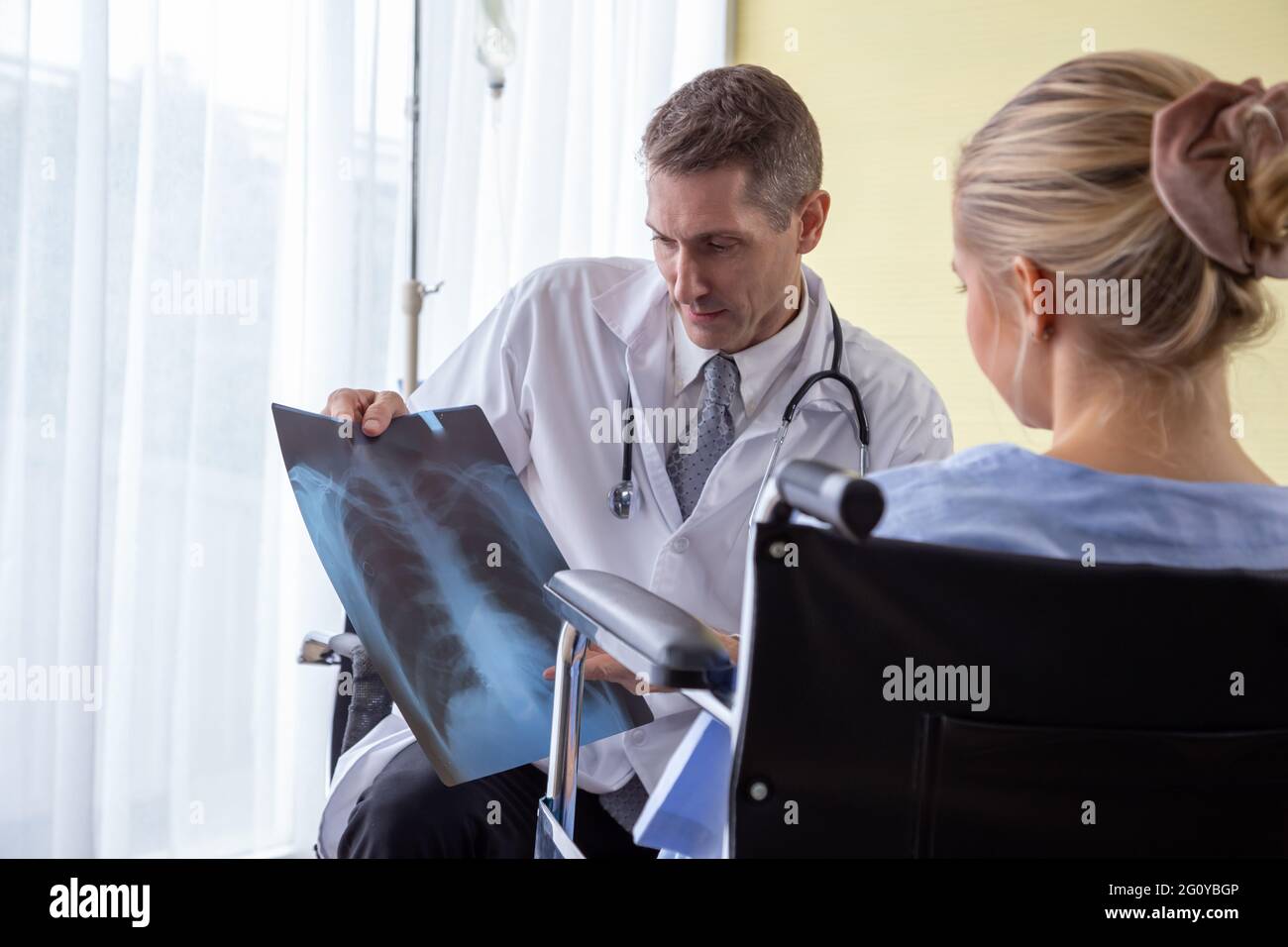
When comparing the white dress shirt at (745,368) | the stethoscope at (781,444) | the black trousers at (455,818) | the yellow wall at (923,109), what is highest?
the yellow wall at (923,109)

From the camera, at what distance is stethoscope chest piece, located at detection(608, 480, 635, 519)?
4.72ft

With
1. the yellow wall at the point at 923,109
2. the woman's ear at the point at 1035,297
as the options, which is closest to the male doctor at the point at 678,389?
the woman's ear at the point at 1035,297

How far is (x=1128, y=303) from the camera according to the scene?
793mm

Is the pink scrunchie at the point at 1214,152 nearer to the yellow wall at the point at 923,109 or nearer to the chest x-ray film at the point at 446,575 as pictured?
the chest x-ray film at the point at 446,575

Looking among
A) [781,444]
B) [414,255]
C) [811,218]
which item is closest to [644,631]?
[781,444]

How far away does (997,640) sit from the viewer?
27.9 inches

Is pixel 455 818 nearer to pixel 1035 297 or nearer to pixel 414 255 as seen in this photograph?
pixel 1035 297

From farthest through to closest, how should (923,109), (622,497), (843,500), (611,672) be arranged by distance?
(923,109) < (622,497) < (611,672) < (843,500)

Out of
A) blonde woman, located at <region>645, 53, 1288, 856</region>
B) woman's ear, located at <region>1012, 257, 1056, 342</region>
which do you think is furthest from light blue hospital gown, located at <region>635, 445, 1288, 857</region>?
woman's ear, located at <region>1012, 257, 1056, 342</region>

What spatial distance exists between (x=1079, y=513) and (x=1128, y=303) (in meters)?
0.15

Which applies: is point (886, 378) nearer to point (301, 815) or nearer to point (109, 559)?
point (109, 559)

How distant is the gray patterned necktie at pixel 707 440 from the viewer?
147cm

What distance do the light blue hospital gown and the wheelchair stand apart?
5 centimetres

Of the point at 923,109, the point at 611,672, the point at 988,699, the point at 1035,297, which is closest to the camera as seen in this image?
the point at 988,699
